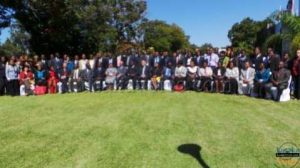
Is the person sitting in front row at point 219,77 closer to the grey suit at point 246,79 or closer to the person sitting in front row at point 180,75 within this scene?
the grey suit at point 246,79

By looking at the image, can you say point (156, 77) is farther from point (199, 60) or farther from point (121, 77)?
point (199, 60)

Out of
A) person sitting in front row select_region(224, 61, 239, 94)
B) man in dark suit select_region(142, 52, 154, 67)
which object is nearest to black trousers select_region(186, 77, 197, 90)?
person sitting in front row select_region(224, 61, 239, 94)

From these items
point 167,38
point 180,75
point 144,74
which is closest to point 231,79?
point 180,75

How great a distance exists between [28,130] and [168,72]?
411 inches

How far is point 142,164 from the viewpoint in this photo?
314 inches

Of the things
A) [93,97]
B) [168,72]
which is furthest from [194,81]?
[93,97]

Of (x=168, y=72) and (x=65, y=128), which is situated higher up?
(x=168, y=72)

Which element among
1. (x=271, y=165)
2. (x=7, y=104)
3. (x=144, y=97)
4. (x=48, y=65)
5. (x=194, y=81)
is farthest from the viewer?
(x=48, y=65)

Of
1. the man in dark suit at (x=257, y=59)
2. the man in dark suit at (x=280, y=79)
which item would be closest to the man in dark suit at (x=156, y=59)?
the man in dark suit at (x=257, y=59)

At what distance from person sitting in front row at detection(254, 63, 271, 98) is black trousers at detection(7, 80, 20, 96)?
32.9 feet

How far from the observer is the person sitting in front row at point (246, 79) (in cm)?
1791

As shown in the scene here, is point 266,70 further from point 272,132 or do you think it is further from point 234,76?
point 272,132

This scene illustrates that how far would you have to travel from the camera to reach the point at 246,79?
1798cm

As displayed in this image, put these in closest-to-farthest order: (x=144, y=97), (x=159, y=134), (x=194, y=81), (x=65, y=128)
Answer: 1. (x=159, y=134)
2. (x=65, y=128)
3. (x=144, y=97)
4. (x=194, y=81)
